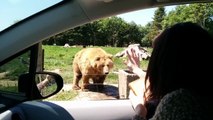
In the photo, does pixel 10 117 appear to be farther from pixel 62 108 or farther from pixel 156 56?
pixel 156 56

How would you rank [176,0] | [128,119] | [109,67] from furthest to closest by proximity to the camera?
[109,67] < [128,119] < [176,0]

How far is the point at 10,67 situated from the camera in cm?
186

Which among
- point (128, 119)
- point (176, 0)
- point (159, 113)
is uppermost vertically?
point (176, 0)

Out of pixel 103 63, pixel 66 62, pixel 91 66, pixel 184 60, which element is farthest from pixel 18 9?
pixel 66 62

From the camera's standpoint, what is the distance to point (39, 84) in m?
2.01

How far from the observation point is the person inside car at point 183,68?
177 centimetres

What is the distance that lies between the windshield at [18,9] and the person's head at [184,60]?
1.77 feet

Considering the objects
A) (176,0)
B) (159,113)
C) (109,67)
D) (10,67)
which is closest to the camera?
(159,113)

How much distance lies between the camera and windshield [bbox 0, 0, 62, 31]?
1.82 metres

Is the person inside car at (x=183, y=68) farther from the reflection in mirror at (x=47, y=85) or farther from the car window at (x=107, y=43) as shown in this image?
the car window at (x=107, y=43)

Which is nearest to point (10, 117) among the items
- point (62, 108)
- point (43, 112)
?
point (43, 112)

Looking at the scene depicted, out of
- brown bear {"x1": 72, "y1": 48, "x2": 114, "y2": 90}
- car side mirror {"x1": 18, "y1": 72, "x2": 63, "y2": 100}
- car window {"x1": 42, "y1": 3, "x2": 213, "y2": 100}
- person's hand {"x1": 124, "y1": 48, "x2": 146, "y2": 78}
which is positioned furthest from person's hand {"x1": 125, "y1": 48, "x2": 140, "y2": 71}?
brown bear {"x1": 72, "y1": 48, "x2": 114, "y2": 90}

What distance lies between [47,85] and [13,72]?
229 mm

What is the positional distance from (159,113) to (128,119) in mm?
1421
